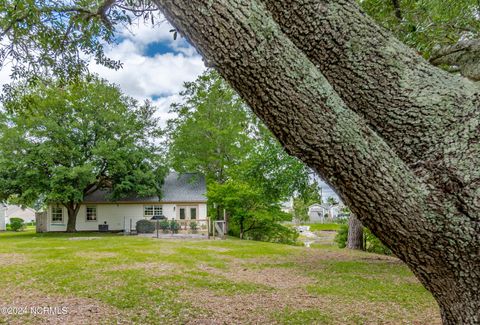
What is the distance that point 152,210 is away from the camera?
25.1m

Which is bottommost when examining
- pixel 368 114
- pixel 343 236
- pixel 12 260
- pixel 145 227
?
pixel 343 236

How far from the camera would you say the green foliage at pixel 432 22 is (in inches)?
199

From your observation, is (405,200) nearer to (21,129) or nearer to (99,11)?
(99,11)

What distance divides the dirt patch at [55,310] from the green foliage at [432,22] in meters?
5.62

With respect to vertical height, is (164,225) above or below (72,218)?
below

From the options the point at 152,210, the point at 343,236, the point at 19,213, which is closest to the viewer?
the point at 343,236

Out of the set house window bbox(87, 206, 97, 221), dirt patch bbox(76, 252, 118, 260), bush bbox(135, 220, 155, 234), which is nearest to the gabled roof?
house window bbox(87, 206, 97, 221)

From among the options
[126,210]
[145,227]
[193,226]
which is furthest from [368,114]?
[126,210]

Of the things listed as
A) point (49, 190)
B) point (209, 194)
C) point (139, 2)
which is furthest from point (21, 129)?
point (139, 2)

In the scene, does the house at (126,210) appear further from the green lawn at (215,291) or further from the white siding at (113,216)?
the green lawn at (215,291)

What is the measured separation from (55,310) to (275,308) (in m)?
3.35

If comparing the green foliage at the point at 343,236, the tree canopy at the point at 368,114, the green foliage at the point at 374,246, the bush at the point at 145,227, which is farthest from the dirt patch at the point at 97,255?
the tree canopy at the point at 368,114

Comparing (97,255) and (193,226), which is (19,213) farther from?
(97,255)

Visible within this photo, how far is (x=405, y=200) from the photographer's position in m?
1.50
